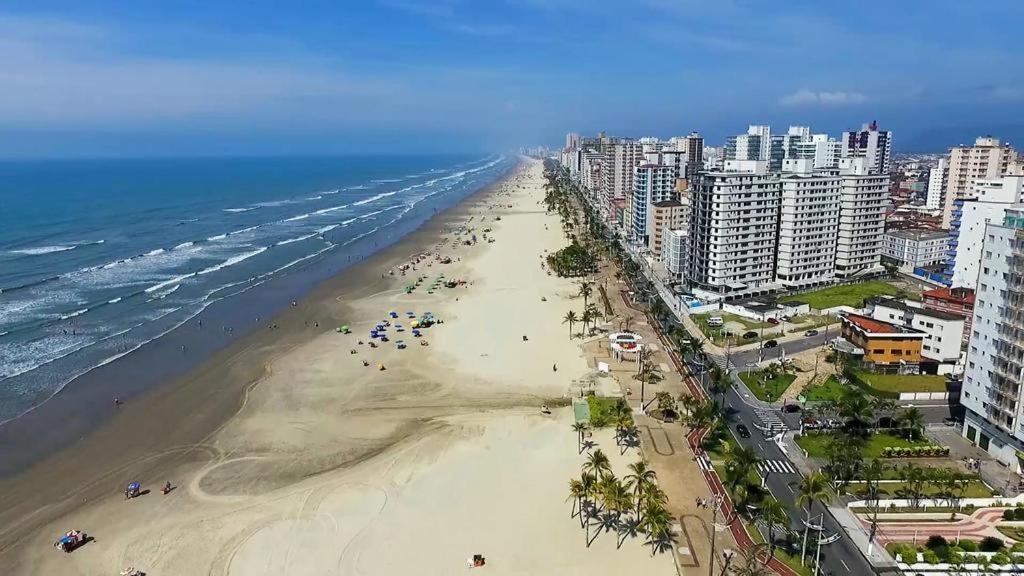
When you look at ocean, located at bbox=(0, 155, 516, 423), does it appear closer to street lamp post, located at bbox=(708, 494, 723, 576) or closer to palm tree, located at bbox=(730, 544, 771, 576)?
street lamp post, located at bbox=(708, 494, 723, 576)

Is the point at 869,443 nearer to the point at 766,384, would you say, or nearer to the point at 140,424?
the point at 766,384

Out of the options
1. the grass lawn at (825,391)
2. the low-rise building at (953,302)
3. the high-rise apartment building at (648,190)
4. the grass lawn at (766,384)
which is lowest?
the grass lawn at (825,391)

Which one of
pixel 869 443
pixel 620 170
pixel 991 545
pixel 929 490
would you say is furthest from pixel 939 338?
pixel 620 170

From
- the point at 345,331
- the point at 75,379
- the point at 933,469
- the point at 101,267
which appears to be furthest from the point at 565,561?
the point at 101,267

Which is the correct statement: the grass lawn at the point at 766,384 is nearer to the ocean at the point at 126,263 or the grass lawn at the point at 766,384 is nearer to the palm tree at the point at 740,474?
the palm tree at the point at 740,474

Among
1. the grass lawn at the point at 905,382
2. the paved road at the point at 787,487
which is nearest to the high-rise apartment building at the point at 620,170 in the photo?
the grass lawn at the point at 905,382

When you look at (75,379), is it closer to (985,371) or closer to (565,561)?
(565,561)
